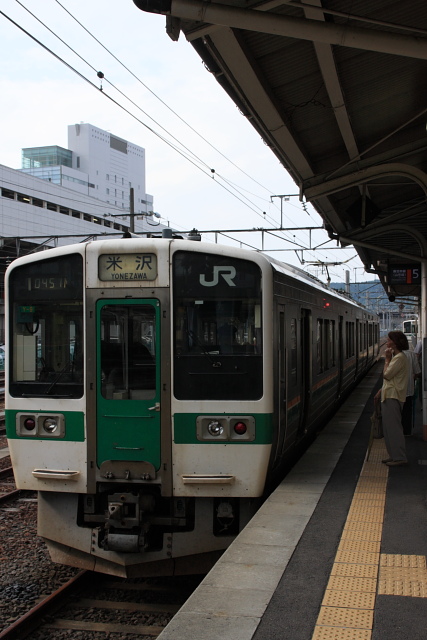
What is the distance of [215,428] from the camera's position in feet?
19.0

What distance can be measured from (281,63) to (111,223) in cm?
5471

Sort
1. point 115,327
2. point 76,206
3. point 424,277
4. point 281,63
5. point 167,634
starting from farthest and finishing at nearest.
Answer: point 76,206, point 424,277, point 281,63, point 115,327, point 167,634

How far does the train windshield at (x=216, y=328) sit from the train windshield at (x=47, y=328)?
0.89 meters

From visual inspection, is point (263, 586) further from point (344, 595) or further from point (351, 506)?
point (351, 506)

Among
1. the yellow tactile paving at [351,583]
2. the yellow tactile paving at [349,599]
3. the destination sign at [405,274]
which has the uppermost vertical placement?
the destination sign at [405,274]

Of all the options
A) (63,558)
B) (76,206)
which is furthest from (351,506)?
(76,206)

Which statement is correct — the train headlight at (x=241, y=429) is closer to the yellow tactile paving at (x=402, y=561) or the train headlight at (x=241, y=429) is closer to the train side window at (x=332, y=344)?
the yellow tactile paving at (x=402, y=561)

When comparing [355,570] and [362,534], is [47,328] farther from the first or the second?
[355,570]

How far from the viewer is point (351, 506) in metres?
5.98

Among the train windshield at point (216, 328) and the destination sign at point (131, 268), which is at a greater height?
the destination sign at point (131, 268)

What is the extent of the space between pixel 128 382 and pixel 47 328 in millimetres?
913

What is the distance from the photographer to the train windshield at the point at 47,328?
6000 millimetres

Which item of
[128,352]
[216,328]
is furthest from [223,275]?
[128,352]

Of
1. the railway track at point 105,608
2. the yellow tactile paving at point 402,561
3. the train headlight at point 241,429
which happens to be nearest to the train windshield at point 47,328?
the train headlight at point 241,429
